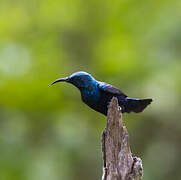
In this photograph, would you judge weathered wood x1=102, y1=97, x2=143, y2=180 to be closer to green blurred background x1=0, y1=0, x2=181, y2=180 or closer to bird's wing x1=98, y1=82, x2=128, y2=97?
bird's wing x1=98, y1=82, x2=128, y2=97

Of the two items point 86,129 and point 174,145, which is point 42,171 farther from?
point 174,145

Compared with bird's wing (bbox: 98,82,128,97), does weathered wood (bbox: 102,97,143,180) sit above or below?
below

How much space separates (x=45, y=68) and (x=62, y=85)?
47cm

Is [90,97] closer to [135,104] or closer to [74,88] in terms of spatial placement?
[135,104]

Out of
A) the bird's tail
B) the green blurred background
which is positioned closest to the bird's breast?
the bird's tail

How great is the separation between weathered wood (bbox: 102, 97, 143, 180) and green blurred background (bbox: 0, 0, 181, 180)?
166 inches

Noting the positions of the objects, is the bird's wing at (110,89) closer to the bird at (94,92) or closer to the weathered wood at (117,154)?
the bird at (94,92)

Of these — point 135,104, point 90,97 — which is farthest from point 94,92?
point 135,104

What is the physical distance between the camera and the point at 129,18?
1031 cm

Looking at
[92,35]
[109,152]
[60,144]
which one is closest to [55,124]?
[60,144]

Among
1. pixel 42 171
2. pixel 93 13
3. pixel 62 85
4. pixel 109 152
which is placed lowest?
pixel 109 152

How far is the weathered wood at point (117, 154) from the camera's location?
436 cm

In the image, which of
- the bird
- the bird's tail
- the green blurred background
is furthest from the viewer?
the green blurred background

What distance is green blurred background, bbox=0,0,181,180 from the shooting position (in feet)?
29.2
